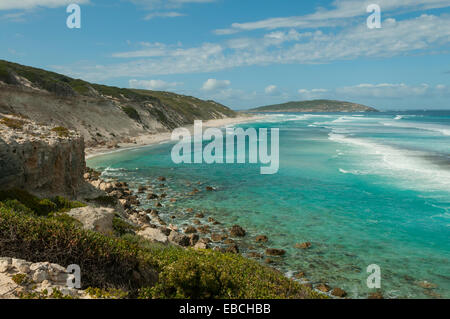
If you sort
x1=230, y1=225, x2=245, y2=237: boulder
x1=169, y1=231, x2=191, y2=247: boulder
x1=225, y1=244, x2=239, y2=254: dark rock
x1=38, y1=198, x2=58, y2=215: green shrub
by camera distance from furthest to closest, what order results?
x1=230, y1=225, x2=245, y2=237: boulder → x1=169, y1=231, x2=191, y2=247: boulder → x1=225, y1=244, x2=239, y2=254: dark rock → x1=38, y1=198, x2=58, y2=215: green shrub

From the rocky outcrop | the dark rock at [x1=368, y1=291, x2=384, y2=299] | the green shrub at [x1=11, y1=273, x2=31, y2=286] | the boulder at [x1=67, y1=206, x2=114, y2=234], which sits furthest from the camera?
the dark rock at [x1=368, y1=291, x2=384, y2=299]

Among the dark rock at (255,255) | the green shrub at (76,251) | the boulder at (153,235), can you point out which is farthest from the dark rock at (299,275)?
the green shrub at (76,251)

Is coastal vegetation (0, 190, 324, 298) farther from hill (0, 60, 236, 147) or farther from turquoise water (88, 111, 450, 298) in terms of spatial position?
hill (0, 60, 236, 147)

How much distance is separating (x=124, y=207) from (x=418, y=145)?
5273 cm

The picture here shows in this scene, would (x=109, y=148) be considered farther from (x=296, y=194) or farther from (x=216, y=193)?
(x=296, y=194)

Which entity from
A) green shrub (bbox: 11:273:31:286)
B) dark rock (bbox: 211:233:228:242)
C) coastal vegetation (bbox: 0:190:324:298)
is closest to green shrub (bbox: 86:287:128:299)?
coastal vegetation (bbox: 0:190:324:298)

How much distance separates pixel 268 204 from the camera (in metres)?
25.7

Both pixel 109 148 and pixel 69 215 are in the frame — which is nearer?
pixel 69 215

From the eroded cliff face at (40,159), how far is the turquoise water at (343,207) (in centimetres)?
881

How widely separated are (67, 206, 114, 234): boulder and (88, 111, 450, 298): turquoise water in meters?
8.35

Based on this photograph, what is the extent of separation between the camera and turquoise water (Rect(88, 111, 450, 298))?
1566 cm

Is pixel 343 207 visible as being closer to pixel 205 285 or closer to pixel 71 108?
pixel 205 285

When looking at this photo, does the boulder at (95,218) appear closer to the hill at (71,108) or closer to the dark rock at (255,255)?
the dark rock at (255,255)
